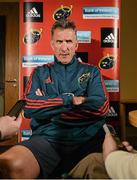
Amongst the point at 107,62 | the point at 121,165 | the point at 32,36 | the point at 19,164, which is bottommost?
→ the point at 19,164

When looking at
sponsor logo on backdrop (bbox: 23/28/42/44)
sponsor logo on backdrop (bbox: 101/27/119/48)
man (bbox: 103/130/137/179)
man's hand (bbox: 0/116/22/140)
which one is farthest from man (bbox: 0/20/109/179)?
man (bbox: 103/130/137/179)

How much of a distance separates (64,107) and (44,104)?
6.4 inches

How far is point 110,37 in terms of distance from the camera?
8.91ft

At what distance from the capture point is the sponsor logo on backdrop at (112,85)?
2.69 m

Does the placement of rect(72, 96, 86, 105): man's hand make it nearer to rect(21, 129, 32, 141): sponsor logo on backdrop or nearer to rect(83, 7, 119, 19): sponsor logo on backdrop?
rect(21, 129, 32, 141): sponsor logo on backdrop

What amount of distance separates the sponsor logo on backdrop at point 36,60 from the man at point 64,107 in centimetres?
7

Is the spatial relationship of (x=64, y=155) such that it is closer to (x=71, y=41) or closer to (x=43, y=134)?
(x=43, y=134)

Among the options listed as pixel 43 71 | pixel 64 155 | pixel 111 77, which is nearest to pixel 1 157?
pixel 64 155

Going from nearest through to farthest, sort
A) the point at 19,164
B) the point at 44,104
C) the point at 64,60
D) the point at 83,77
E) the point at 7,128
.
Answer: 1. the point at 7,128
2. the point at 19,164
3. the point at 44,104
4. the point at 83,77
5. the point at 64,60

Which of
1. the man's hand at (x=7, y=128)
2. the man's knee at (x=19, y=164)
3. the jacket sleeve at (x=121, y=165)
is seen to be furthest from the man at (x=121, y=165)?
the man's knee at (x=19, y=164)

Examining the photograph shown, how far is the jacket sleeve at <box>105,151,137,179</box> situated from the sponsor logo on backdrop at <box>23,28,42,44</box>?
1.93 m

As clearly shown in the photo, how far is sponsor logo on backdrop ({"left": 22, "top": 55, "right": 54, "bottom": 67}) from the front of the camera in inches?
105

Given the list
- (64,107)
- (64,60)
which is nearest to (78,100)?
(64,107)

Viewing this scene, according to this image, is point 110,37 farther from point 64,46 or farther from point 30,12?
point 30,12
